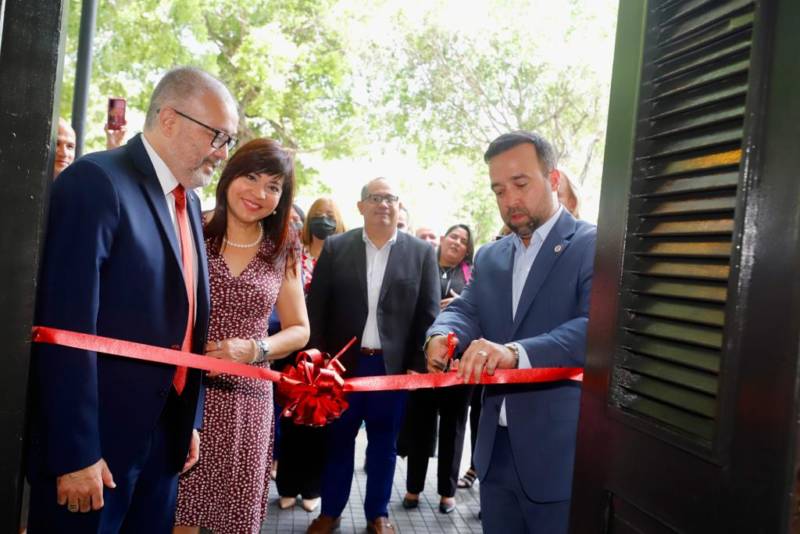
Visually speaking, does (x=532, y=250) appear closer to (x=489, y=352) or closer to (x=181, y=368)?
(x=489, y=352)

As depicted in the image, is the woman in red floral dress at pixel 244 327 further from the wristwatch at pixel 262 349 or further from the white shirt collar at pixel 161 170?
the white shirt collar at pixel 161 170

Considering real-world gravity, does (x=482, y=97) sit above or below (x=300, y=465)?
above

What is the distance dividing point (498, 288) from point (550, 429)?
605 mm

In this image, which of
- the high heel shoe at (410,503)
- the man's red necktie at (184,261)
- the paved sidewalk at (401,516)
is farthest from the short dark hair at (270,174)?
the high heel shoe at (410,503)

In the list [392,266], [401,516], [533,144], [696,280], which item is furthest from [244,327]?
[401,516]

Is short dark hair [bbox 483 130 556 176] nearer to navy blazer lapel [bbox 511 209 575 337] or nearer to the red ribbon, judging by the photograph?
navy blazer lapel [bbox 511 209 575 337]

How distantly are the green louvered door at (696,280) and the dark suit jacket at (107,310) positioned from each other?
4.46ft

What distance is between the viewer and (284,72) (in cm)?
1446

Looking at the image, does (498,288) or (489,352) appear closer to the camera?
(489,352)

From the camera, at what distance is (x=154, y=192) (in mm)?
Result: 2373

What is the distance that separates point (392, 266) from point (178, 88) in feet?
9.28

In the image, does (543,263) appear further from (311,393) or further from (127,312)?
(127,312)

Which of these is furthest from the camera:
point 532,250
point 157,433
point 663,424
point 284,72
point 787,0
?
point 284,72

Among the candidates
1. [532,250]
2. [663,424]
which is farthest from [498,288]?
[663,424]
